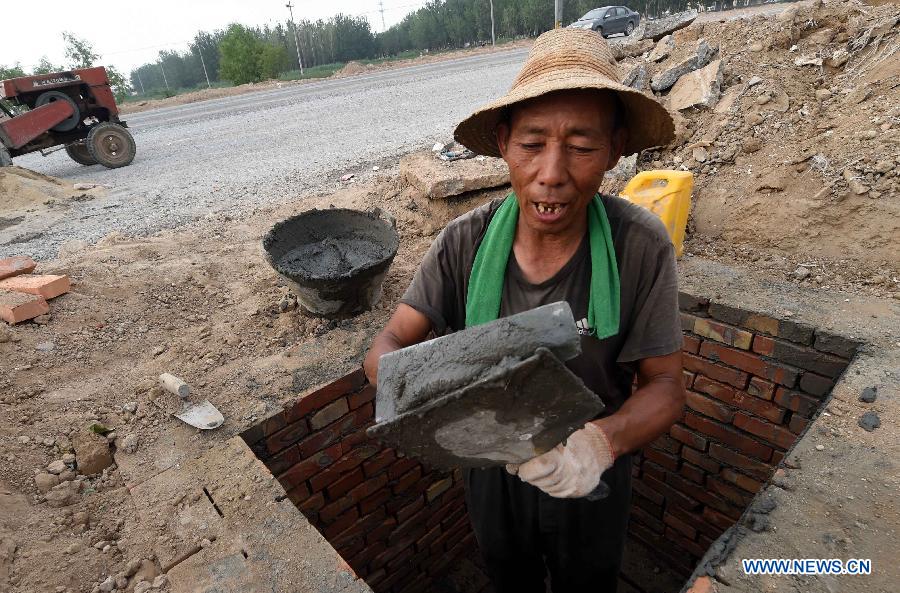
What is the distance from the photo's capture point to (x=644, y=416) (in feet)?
4.96

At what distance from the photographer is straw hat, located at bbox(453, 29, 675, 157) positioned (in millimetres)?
1357

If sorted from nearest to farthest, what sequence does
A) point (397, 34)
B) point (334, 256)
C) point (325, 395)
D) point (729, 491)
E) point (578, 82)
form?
point (578, 82)
point (325, 395)
point (729, 491)
point (334, 256)
point (397, 34)

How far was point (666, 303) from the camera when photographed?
1.53m

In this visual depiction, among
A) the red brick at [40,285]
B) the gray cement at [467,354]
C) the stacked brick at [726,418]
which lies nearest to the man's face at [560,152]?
the gray cement at [467,354]

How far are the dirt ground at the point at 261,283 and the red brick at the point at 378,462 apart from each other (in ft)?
2.10

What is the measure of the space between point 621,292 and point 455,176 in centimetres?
332

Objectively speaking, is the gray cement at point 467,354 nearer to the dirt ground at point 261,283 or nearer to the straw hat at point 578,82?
the straw hat at point 578,82

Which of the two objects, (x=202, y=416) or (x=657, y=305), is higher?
(x=657, y=305)

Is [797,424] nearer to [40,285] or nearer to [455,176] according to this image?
[455,176]

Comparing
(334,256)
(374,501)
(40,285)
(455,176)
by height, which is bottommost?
(374,501)

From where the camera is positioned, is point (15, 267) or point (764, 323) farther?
point (15, 267)

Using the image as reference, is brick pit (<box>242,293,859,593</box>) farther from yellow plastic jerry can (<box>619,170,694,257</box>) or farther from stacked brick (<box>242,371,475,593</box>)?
yellow plastic jerry can (<box>619,170,694,257</box>)

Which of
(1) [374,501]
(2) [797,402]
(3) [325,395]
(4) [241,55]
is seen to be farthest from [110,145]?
(4) [241,55]

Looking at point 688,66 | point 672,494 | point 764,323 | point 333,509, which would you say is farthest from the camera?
point 688,66
